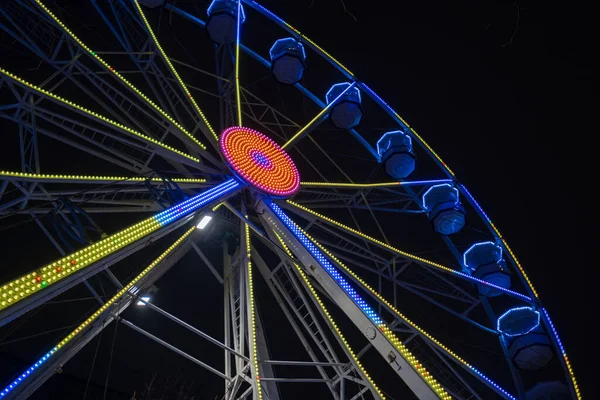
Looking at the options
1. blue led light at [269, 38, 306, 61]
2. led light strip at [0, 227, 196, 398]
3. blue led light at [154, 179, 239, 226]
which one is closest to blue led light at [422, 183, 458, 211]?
blue led light at [269, 38, 306, 61]

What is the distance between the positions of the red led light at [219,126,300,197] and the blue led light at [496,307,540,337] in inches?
237

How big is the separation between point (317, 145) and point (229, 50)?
3.17 meters

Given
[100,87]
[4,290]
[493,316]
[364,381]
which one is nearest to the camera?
[4,290]

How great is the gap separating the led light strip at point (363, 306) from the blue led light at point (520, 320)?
5327 mm

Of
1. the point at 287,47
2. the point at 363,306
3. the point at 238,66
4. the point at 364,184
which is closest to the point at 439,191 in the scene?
Answer: the point at 364,184

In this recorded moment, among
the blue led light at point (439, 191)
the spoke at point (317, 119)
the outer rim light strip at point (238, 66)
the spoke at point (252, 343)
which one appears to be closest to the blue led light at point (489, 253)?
the blue led light at point (439, 191)

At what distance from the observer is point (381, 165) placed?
44.2 feet

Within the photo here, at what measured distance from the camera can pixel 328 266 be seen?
827 cm

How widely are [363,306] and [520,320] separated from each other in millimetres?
5653

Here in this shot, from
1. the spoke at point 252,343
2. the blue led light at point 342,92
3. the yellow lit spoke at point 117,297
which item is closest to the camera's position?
the yellow lit spoke at point 117,297

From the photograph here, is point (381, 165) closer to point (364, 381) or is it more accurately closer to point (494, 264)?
point (494, 264)

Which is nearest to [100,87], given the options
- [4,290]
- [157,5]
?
[157,5]

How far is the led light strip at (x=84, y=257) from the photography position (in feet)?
13.4

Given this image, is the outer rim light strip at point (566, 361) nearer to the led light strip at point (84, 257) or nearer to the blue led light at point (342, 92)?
the blue led light at point (342, 92)
